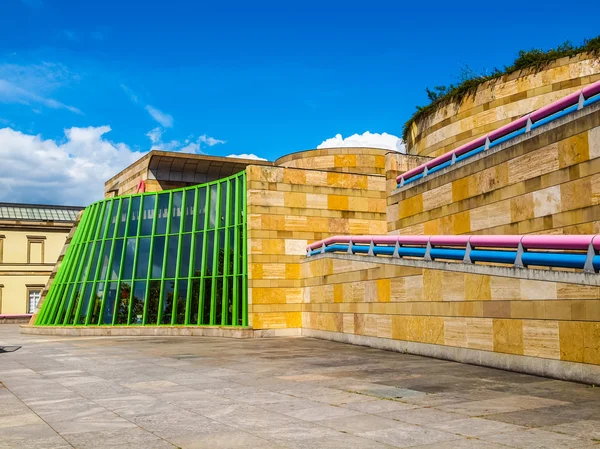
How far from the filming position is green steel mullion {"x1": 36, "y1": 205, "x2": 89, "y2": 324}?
33.7 m

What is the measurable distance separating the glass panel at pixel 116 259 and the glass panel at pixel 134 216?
2.49ft

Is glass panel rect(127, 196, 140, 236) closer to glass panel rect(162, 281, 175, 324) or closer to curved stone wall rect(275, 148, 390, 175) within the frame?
glass panel rect(162, 281, 175, 324)

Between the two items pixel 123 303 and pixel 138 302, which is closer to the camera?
pixel 138 302

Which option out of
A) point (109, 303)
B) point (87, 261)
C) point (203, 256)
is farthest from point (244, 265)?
point (87, 261)

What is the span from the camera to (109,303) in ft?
102

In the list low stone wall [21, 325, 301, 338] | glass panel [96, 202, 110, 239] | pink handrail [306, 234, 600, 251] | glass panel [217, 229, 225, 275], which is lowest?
low stone wall [21, 325, 301, 338]

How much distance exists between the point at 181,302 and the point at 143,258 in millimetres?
3545

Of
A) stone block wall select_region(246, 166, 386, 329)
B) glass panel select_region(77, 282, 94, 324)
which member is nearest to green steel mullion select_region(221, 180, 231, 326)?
stone block wall select_region(246, 166, 386, 329)

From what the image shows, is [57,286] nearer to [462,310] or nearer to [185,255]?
[185,255]

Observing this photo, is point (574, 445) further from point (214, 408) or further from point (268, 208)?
point (268, 208)

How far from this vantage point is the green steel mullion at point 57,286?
111 feet

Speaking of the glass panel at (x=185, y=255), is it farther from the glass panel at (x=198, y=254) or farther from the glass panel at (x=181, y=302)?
the glass panel at (x=181, y=302)

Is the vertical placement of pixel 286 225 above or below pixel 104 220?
below

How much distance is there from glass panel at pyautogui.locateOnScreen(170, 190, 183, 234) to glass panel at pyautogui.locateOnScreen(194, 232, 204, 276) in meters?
1.53
